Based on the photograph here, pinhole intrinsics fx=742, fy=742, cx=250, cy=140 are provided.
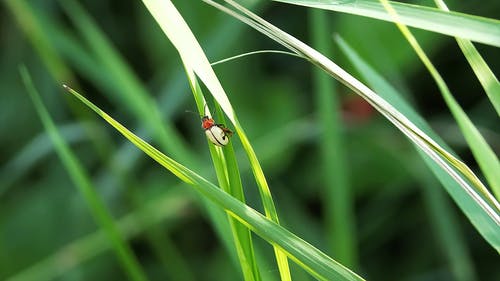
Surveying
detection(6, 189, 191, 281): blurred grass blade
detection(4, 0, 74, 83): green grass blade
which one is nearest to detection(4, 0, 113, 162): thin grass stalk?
detection(4, 0, 74, 83): green grass blade

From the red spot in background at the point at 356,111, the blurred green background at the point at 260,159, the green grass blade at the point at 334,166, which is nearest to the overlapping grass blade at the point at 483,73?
Result: the green grass blade at the point at 334,166

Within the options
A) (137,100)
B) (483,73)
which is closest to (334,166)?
(137,100)

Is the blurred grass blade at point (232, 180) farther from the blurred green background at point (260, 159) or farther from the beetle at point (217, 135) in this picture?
the blurred green background at point (260, 159)

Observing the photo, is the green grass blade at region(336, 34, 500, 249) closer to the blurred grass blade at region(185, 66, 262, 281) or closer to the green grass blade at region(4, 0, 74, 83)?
the blurred grass blade at region(185, 66, 262, 281)

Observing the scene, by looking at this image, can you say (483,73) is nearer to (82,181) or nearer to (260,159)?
(82,181)

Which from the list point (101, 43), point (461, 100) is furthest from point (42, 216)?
point (461, 100)
